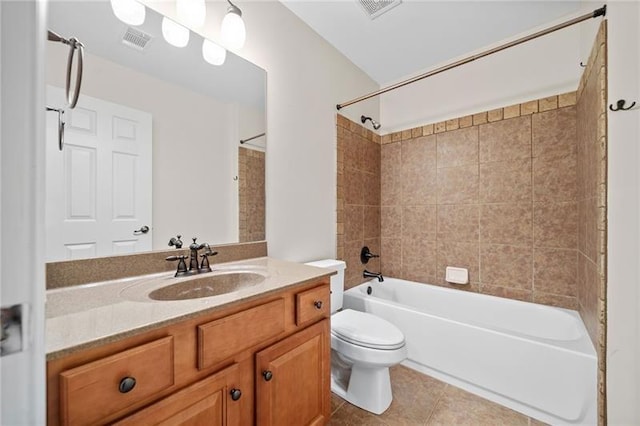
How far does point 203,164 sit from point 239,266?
1.86 ft

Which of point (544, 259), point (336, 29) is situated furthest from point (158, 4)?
point (544, 259)

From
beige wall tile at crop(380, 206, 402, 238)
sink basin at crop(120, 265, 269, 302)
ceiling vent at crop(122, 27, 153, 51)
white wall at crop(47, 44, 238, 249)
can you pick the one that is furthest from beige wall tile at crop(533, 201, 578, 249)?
ceiling vent at crop(122, 27, 153, 51)

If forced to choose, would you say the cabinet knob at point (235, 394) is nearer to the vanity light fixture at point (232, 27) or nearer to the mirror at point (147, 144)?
the mirror at point (147, 144)

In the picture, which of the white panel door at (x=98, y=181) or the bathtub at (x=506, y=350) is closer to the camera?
the white panel door at (x=98, y=181)

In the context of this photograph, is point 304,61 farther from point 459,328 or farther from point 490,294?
point 490,294

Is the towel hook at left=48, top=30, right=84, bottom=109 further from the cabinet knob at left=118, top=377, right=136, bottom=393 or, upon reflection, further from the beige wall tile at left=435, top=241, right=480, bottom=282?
the beige wall tile at left=435, top=241, right=480, bottom=282

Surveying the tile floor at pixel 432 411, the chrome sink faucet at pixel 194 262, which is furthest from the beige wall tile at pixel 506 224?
the chrome sink faucet at pixel 194 262

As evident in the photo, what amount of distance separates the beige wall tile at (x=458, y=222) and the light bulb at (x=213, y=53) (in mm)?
2028

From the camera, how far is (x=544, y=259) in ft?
6.26

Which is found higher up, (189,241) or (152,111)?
(152,111)

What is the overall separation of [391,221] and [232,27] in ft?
6.72
